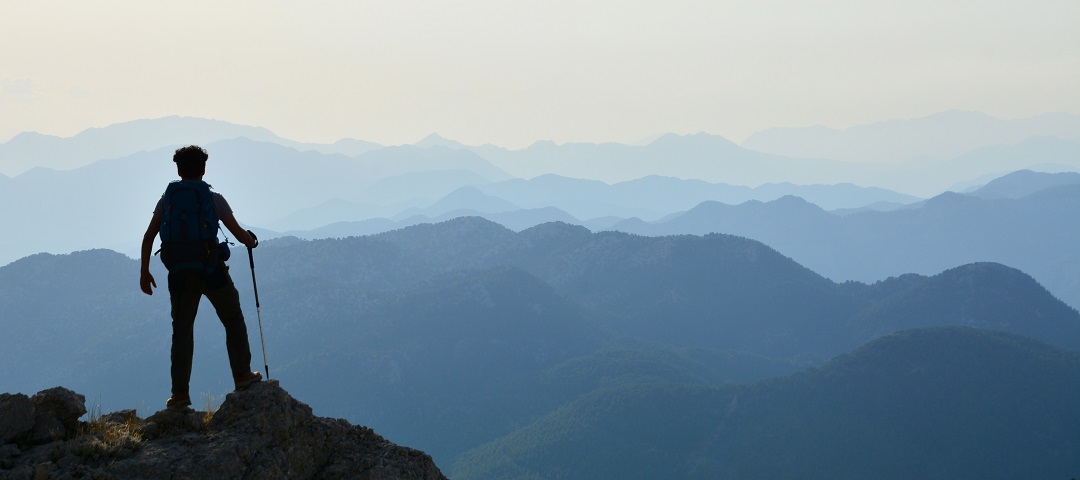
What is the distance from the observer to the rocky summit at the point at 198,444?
11.8m

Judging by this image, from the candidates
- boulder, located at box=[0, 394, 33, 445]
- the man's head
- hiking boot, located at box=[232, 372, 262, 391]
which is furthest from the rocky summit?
the man's head

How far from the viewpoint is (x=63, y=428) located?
13.1 meters

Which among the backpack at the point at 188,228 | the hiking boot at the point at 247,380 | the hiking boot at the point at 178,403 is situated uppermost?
the backpack at the point at 188,228

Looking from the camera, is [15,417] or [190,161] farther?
[190,161]

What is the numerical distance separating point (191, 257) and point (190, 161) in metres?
1.57

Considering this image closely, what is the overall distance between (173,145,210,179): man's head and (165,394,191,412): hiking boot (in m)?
3.58

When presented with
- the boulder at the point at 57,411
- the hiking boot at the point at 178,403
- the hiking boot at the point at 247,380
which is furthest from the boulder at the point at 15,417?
the hiking boot at the point at 247,380

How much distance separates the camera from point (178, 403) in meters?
14.0

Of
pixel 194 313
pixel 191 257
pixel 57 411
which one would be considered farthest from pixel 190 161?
pixel 57 411

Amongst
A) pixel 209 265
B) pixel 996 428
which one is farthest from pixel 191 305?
pixel 996 428

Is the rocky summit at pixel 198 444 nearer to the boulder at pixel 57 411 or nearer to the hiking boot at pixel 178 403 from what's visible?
the boulder at pixel 57 411

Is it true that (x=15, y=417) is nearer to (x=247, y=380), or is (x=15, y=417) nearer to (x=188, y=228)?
(x=247, y=380)

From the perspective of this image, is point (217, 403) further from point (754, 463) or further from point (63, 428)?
point (754, 463)

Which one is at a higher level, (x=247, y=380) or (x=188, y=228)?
(x=188, y=228)
